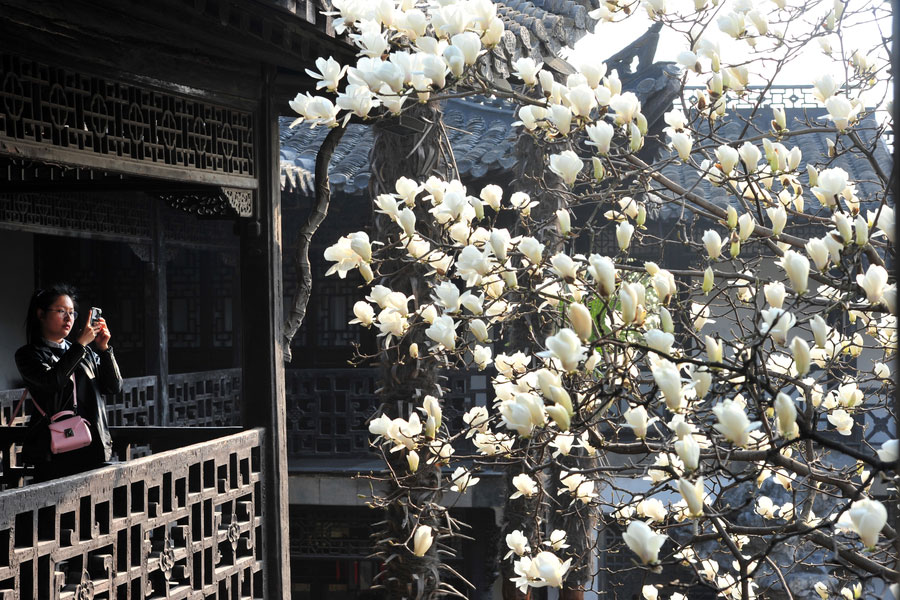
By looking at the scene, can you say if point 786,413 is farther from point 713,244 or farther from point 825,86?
point 825,86

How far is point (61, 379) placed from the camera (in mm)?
3822

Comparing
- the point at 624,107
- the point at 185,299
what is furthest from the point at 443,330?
the point at 185,299

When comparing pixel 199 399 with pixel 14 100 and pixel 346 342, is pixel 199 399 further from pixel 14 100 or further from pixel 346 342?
pixel 14 100

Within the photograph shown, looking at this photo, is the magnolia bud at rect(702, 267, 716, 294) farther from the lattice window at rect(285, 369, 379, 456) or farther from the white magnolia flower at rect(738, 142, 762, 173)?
the lattice window at rect(285, 369, 379, 456)

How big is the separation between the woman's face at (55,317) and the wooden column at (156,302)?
4382mm

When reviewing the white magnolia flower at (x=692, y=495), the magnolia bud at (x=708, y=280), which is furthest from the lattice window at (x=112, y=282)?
the white magnolia flower at (x=692, y=495)

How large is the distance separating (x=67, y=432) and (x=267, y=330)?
1.03 metres

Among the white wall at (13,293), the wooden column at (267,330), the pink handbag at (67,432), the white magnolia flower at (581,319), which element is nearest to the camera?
the white magnolia flower at (581,319)

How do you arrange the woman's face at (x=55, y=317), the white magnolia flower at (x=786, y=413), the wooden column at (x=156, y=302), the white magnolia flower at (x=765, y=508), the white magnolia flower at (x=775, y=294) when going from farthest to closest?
the wooden column at (x=156, y=302) → the woman's face at (x=55, y=317) → the white magnolia flower at (x=765, y=508) → the white magnolia flower at (x=775, y=294) → the white magnolia flower at (x=786, y=413)

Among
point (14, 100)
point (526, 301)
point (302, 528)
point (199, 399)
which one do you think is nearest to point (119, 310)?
point (199, 399)

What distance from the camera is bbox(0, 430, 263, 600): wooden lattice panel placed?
3174 millimetres

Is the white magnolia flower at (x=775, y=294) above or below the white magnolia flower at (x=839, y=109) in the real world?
below

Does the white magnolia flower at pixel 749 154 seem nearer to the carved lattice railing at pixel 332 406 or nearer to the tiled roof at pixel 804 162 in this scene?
the carved lattice railing at pixel 332 406

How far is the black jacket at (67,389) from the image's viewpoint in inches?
152
